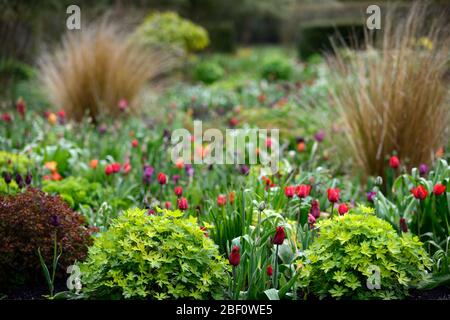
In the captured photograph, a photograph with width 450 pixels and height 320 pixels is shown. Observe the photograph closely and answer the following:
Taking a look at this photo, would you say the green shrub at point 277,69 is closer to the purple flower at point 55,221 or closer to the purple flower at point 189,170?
the purple flower at point 189,170

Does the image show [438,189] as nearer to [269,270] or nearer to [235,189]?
[269,270]

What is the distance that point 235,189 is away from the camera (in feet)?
12.5

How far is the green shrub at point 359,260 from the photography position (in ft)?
8.00

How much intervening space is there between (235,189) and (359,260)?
146 cm

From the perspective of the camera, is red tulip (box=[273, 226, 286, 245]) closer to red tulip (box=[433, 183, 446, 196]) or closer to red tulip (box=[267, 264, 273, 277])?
red tulip (box=[267, 264, 273, 277])

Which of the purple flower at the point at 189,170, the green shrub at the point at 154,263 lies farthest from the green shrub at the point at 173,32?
the green shrub at the point at 154,263

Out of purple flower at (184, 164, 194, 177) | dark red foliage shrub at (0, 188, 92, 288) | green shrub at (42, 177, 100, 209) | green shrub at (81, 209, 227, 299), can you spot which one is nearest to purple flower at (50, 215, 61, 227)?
dark red foliage shrub at (0, 188, 92, 288)

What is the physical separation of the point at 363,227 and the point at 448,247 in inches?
33.1

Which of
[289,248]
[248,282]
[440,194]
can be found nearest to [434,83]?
[440,194]

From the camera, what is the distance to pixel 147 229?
2.48m

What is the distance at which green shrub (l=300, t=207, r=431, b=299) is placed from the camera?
244 cm

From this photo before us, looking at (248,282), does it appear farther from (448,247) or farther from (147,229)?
(448,247)

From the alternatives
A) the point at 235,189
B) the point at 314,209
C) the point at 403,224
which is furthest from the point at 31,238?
the point at 403,224

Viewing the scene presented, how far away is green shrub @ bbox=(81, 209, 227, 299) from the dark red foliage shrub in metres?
0.33
